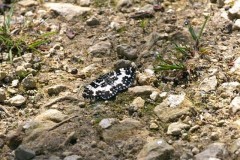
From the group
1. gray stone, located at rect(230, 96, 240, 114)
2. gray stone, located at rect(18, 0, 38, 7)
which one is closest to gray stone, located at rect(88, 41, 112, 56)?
gray stone, located at rect(18, 0, 38, 7)

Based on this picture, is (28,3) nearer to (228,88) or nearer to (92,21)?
(92,21)

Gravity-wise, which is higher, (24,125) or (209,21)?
(209,21)

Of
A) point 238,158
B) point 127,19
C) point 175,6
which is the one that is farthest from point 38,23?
point 238,158

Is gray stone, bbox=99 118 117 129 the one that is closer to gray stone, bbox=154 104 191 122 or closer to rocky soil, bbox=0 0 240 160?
rocky soil, bbox=0 0 240 160

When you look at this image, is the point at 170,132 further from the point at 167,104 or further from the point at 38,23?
the point at 38,23

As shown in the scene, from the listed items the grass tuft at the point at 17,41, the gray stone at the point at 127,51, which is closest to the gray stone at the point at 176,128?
the gray stone at the point at 127,51

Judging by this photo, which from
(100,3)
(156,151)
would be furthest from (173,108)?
(100,3)

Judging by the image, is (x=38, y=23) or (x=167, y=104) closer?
(x=167, y=104)

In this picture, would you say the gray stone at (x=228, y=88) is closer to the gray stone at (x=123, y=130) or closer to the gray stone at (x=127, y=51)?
the gray stone at (x=123, y=130)
